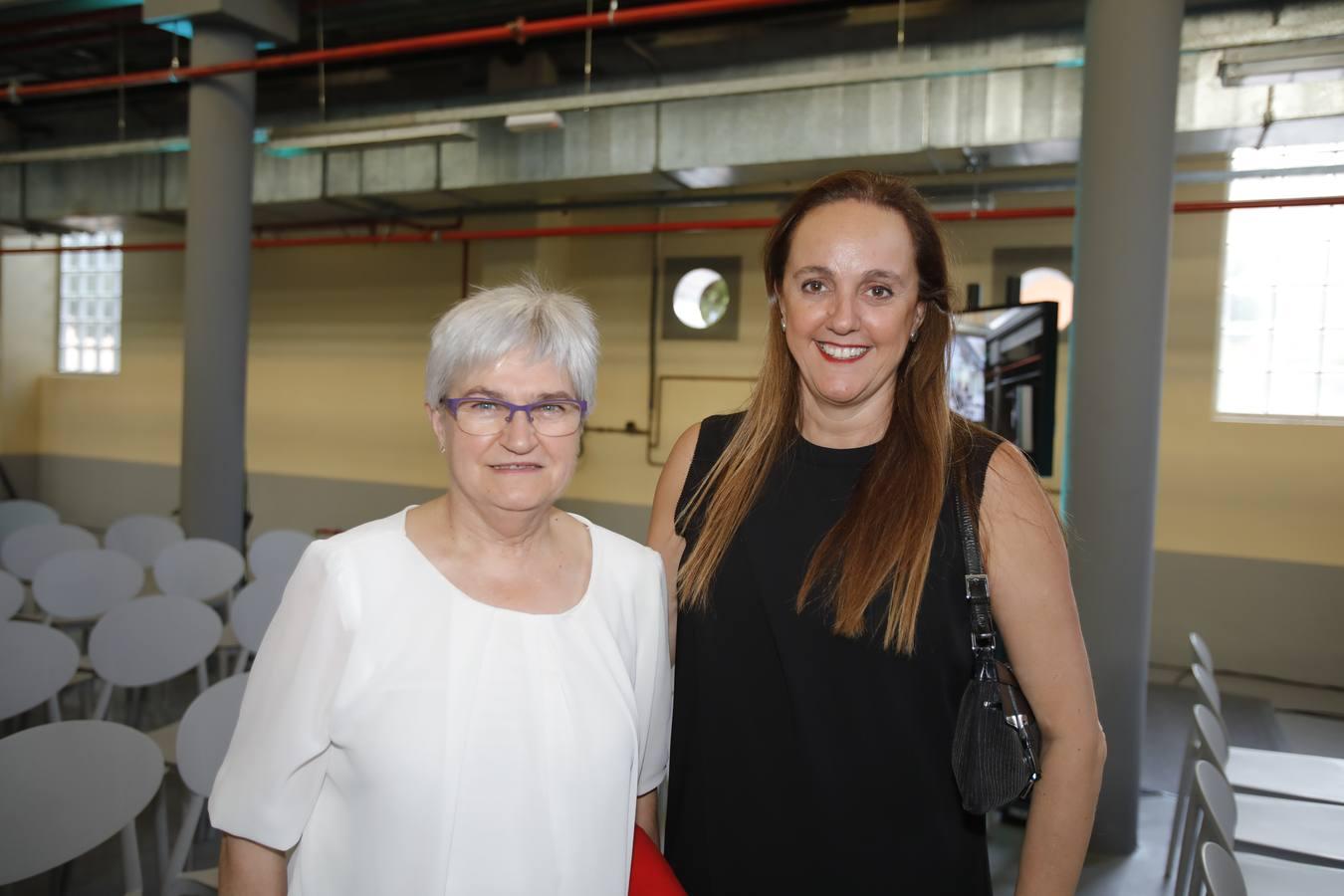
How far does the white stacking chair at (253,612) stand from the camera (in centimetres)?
391

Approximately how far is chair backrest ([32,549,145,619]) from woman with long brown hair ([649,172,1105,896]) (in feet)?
12.2

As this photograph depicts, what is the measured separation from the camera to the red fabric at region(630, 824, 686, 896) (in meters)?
1.40

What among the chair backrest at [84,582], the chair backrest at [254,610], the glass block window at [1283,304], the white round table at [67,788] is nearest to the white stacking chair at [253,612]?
the chair backrest at [254,610]

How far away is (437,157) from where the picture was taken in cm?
680

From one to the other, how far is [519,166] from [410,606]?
565 cm

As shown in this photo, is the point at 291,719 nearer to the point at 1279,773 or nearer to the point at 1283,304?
the point at 1279,773

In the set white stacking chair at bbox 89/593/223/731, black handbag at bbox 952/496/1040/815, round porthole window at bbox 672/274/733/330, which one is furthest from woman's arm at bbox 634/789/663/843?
round porthole window at bbox 672/274/733/330

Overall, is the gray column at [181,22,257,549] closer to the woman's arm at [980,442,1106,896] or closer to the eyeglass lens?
the eyeglass lens

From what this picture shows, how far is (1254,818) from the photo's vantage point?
122 inches

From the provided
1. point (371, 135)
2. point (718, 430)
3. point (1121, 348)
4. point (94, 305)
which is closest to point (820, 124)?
point (1121, 348)

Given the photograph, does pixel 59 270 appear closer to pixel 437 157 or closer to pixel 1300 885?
pixel 437 157

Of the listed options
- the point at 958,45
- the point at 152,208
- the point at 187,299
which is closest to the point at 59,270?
the point at 152,208

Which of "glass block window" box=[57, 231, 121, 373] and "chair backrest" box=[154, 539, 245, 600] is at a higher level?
"glass block window" box=[57, 231, 121, 373]

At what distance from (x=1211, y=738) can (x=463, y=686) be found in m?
2.74
